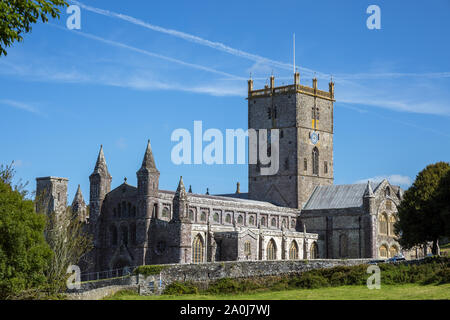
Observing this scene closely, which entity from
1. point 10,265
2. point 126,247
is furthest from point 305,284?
point 126,247

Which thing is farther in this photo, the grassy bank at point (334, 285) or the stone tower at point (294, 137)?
the stone tower at point (294, 137)

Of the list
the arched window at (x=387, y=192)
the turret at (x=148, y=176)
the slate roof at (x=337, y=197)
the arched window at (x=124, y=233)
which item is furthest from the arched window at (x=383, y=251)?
the arched window at (x=124, y=233)

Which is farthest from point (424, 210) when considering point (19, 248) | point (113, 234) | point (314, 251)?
point (19, 248)

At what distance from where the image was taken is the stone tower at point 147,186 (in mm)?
77812

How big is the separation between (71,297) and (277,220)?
168 ft

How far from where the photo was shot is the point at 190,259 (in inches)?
2965

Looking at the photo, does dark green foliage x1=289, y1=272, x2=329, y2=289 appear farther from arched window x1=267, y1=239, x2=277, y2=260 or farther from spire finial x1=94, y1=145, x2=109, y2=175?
spire finial x1=94, y1=145, x2=109, y2=175

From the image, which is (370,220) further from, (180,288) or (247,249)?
(180,288)

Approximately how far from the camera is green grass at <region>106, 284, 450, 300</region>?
Result: 4362 cm

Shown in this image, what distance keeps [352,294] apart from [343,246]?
47438 millimetres

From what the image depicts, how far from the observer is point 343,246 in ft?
304

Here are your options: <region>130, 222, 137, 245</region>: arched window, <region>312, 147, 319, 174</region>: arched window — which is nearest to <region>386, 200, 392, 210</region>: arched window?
<region>312, 147, 319, 174</region>: arched window

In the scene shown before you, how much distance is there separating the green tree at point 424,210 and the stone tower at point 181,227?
66.7 feet

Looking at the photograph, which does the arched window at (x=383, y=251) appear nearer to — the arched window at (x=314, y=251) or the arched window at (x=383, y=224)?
the arched window at (x=383, y=224)
